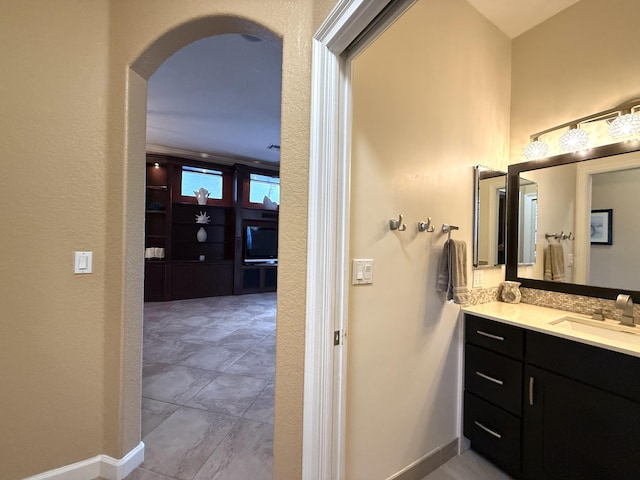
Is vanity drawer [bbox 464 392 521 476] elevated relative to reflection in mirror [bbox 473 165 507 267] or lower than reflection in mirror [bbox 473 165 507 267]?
lower

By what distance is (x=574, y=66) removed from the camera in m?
1.75

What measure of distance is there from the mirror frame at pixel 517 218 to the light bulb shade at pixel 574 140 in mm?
40

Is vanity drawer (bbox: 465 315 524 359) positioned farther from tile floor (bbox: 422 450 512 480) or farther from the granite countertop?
tile floor (bbox: 422 450 512 480)

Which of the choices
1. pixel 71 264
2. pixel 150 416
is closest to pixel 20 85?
pixel 71 264

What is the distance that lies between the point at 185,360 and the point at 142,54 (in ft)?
8.47

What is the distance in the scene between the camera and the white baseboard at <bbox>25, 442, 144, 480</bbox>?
137 cm

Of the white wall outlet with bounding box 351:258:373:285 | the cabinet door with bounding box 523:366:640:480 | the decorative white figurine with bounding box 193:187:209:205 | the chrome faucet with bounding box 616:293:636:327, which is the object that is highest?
the decorative white figurine with bounding box 193:187:209:205

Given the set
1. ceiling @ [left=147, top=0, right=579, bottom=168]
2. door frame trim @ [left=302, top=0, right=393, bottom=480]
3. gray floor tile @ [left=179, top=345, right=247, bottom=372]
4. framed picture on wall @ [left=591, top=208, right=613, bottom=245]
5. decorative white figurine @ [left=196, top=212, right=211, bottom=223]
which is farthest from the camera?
decorative white figurine @ [left=196, top=212, right=211, bottom=223]

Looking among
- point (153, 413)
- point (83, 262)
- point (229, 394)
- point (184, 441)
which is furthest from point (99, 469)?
point (83, 262)

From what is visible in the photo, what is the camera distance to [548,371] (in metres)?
1.36

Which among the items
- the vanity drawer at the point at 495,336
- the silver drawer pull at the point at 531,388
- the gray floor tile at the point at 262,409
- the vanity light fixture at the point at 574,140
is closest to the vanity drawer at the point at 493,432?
the silver drawer pull at the point at 531,388

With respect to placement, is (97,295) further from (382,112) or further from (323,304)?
(382,112)

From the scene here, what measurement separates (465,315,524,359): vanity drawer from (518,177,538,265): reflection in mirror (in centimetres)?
Answer: 63

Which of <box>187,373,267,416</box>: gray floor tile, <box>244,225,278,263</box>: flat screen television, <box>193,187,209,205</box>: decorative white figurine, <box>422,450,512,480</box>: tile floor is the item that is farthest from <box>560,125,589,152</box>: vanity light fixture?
<box>193,187,209,205</box>: decorative white figurine
